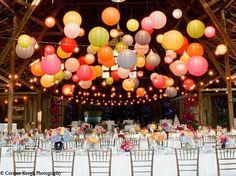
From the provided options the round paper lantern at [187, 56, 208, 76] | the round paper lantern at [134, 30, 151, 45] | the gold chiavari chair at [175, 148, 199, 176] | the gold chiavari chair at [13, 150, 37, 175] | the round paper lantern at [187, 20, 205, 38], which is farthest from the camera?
the round paper lantern at [134, 30, 151, 45]

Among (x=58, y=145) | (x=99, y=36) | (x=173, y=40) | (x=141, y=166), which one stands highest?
(x=99, y=36)

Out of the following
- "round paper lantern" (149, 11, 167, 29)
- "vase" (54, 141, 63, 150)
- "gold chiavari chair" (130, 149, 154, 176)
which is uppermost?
"round paper lantern" (149, 11, 167, 29)

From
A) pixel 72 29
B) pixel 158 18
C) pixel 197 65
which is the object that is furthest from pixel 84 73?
pixel 197 65

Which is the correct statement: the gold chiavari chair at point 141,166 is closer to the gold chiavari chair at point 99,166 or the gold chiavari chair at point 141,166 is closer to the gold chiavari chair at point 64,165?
the gold chiavari chair at point 99,166

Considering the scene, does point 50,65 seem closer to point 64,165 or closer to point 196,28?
point 64,165

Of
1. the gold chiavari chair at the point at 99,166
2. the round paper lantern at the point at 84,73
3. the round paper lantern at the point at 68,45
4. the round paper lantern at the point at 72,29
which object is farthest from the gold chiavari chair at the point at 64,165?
the round paper lantern at the point at 68,45

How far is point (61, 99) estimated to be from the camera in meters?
19.6

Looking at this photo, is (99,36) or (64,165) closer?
(64,165)

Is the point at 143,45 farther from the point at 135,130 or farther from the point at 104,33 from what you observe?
the point at 135,130

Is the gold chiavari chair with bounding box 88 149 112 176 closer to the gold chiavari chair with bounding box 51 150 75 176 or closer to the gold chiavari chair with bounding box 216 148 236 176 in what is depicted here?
the gold chiavari chair with bounding box 51 150 75 176

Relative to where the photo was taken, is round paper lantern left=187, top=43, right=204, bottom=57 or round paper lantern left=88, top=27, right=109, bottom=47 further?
round paper lantern left=187, top=43, right=204, bottom=57

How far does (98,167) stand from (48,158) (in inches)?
31.2

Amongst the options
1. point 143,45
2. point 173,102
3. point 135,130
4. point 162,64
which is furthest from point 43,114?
point 143,45

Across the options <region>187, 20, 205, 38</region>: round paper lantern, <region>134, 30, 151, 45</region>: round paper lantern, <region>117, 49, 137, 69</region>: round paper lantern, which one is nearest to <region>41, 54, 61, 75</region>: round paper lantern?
<region>117, 49, 137, 69</region>: round paper lantern
